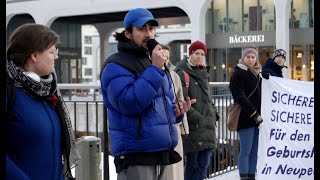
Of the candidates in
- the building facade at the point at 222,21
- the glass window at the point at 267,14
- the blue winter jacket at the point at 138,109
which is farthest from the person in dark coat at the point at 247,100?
the glass window at the point at 267,14

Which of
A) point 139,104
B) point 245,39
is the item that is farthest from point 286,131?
point 245,39

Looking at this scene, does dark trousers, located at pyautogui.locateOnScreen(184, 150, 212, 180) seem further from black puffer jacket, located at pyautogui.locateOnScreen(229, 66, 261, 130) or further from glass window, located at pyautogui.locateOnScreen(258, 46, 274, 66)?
glass window, located at pyautogui.locateOnScreen(258, 46, 274, 66)

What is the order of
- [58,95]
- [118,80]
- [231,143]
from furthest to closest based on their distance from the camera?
[231,143] → [118,80] → [58,95]


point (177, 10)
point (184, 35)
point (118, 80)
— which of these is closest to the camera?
point (118, 80)

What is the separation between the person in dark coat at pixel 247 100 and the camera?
7.29 meters

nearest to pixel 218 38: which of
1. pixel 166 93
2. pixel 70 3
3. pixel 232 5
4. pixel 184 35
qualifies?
pixel 232 5

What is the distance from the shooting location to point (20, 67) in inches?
121

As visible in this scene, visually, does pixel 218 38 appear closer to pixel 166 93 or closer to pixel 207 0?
pixel 207 0

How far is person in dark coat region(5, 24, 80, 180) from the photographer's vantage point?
2.93m

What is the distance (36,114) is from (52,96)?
0.23m

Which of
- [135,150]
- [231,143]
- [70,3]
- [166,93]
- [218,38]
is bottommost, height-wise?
[231,143]

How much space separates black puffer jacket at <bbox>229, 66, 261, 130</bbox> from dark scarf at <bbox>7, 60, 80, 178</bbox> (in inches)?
163

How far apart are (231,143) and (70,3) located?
33.7 metres

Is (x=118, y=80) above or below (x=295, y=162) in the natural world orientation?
above
